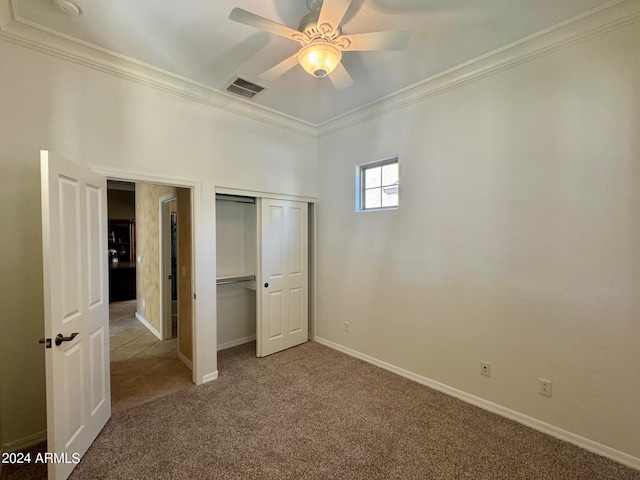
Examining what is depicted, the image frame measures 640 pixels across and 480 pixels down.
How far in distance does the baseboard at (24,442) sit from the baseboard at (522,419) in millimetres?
3013

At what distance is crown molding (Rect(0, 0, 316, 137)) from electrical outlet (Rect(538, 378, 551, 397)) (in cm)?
377

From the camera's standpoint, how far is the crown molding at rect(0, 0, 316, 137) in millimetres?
2010

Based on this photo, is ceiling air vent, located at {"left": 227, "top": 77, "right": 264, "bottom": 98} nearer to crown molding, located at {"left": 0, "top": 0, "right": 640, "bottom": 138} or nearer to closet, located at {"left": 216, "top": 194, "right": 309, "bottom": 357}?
crown molding, located at {"left": 0, "top": 0, "right": 640, "bottom": 138}

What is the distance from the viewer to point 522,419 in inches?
92.0

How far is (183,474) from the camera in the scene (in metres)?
1.84

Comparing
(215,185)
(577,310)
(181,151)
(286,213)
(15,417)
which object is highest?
A: (181,151)

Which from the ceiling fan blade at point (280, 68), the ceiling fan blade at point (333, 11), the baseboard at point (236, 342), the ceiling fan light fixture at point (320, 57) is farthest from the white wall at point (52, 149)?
the ceiling fan blade at point (333, 11)

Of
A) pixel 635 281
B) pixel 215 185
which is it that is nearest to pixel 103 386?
pixel 215 185

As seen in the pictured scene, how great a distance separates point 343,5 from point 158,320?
15.4 feet

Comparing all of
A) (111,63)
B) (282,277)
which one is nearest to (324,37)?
(111,63)

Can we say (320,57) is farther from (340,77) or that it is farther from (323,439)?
(323,439)

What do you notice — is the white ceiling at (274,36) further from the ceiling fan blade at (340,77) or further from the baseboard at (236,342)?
the baseboard at (236,342)

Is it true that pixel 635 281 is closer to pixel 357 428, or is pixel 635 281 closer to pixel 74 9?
pixel 357 428

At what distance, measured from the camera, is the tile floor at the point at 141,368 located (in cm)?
280
